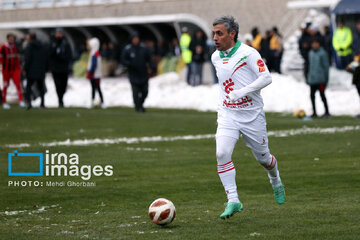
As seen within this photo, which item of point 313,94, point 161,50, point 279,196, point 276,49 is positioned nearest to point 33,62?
point 313,94

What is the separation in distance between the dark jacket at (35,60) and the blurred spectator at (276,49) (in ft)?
29.2

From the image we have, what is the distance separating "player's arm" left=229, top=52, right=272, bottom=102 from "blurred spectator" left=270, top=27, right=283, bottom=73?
877 inches

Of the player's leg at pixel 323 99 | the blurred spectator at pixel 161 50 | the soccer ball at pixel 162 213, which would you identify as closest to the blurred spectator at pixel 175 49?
the blurred spectator at pixel 161 50

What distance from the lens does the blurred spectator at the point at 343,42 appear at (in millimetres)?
29309

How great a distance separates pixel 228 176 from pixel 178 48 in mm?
32445

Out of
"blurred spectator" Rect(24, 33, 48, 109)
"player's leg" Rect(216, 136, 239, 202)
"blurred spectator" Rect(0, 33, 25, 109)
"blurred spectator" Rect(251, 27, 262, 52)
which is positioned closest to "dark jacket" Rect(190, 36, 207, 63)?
"blurred spectator" Rect(251, 27, 262, 52)

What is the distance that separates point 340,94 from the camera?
2500 centimetres

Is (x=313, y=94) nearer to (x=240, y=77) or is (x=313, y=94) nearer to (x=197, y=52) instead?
(x=197, y=52)

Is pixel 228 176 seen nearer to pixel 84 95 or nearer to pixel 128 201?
pixel 128 201

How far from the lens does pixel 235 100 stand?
870cm

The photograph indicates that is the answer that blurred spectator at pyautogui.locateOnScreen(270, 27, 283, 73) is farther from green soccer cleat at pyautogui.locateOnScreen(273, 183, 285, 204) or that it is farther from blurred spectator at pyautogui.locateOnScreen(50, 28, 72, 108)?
green soccer cleat at pyautogui.locateOnScreen(273, 183, 285, 204)

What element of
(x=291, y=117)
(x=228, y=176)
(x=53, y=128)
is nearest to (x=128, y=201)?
(x=228, y=176)

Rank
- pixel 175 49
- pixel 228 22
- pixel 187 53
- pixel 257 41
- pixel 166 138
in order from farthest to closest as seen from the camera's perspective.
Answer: pixel 175 49, pixel 187 53, pixel 257 41, pixel 166 138, pixel 228 22

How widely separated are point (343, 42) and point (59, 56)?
9.91 m
